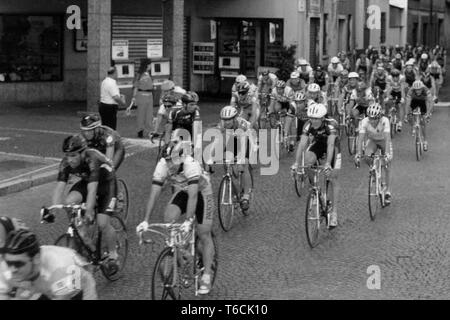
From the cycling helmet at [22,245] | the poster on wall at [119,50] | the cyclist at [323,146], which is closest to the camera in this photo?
the cycling helmet at [22,245]

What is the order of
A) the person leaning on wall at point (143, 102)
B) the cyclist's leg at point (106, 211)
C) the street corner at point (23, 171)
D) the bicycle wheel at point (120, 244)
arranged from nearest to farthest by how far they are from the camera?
the cyclist's leg at point (106, 211) < the bicycle wheel at point (120, 244) < the street corner at point (23, 171) < the person leaning on wall at point (143, 102)

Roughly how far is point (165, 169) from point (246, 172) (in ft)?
14.9

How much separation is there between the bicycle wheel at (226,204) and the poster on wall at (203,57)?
2136 centimetres

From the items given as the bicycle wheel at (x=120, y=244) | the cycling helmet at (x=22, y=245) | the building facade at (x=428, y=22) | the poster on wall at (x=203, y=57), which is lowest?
the bicycle wheel at (x=120, y=244)

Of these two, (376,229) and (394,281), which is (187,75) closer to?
(376,229)

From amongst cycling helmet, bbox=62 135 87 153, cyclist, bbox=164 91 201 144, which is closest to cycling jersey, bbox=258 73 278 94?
cyclist, bbox=164 91 201 144

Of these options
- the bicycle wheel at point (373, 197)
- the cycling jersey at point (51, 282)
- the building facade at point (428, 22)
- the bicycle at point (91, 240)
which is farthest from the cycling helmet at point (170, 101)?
the building facade at point (428, 22)

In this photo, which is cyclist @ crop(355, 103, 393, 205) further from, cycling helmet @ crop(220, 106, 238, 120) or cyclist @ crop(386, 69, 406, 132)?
cyclist @ crop(386, 69, 406, 132)

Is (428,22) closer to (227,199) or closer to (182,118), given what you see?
(182,118)

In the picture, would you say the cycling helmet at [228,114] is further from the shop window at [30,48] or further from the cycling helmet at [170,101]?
the shop window at [30,48]

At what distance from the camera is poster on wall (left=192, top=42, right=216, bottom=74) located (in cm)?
3378

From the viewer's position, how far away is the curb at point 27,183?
15055mm

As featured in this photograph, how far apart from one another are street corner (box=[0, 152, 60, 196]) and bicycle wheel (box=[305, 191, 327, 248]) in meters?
5.83

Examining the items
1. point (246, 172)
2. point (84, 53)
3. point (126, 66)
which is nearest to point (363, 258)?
point (246, 172)
